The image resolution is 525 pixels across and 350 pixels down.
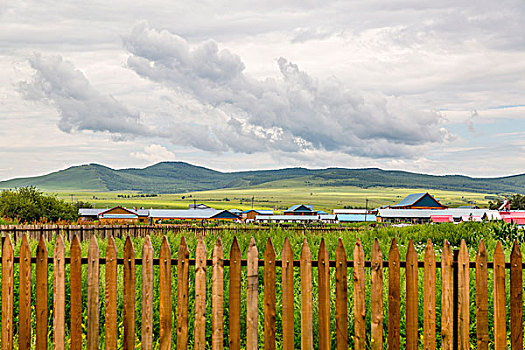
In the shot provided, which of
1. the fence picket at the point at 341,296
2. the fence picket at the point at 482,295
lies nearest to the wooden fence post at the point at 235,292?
the fence picket at the point at 341,296

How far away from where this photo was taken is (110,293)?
231 inches

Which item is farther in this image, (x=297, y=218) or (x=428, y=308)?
(x=297, y=218)

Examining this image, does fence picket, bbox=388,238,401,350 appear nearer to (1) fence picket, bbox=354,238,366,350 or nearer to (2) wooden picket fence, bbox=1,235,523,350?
(2) wooden picket fence, bbox=1,235,523,350

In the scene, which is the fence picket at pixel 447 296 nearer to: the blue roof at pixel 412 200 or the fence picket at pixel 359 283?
the fence picket at pixel 359 283

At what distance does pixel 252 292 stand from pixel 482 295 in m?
2.31

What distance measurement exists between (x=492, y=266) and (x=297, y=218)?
256ft

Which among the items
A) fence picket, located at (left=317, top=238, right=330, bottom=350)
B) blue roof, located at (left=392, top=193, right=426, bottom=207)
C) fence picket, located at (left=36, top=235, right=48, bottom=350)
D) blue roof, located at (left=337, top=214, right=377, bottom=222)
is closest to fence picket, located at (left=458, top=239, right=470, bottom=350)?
fence picket, located at (left=317, top=238, right=330, bottom=350)

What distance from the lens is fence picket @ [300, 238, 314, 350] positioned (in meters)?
5.58

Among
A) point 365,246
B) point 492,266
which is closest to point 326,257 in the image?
point 492,266

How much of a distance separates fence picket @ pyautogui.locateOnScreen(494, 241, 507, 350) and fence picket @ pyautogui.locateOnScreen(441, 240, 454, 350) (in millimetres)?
433

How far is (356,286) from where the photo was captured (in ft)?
18.3

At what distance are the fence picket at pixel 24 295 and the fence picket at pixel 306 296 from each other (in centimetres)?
296

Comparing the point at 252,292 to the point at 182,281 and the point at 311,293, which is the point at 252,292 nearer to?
the point at 311,293

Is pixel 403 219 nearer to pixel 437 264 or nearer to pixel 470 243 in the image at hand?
pixel 470 243
